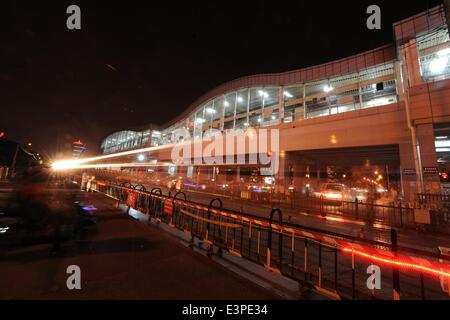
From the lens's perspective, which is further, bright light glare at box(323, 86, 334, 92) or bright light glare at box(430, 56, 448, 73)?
bright light glare at box(323, 86, 334, 92)

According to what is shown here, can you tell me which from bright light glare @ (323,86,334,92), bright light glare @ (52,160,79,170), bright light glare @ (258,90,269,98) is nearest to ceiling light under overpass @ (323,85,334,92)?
bright light glare @ (323,86,334,92)

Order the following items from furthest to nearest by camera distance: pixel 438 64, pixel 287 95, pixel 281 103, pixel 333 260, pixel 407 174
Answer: pixel 287 95 < pixel 281 103 < pixel 438 64 < pixel 407 174 < pixel 333 260

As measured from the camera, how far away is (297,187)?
26.7 metres

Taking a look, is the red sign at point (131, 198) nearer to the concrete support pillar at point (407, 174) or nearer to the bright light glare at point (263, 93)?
the concrete support pillar at point (407, 174)

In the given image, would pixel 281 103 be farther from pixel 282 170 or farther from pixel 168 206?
pixel 168 206

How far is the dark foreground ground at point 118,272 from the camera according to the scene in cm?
334

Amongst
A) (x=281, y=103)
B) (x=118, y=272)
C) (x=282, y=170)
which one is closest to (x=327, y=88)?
(x=281, y=103)

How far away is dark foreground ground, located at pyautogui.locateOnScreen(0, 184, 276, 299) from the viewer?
3338mm

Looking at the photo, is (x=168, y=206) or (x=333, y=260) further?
(x=168, y=206)

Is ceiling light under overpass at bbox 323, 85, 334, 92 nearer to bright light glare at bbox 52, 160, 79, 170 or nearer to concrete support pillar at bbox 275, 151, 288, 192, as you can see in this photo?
concrete support pillar at bbox 275, 151, 288, 192

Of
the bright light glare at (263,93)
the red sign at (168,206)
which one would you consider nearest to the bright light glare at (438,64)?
the bright light glare at (263,93)

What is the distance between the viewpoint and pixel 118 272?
4020 mm

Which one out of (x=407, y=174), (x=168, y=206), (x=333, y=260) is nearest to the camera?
(x=333, y=260)
